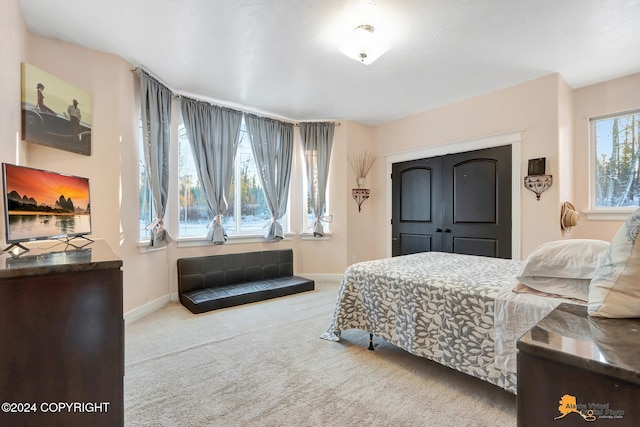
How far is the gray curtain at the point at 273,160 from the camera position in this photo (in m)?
4.42

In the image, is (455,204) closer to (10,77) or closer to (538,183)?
(538,183)

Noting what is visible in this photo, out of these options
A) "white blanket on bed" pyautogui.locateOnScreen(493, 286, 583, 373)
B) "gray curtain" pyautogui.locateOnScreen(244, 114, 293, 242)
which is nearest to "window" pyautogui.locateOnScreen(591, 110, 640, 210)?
"white blanket on bed" pyautogui.locateOnScreen(493, 286, 583, 373)

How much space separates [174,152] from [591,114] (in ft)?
16.3

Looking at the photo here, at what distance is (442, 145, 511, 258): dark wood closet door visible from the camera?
365cm

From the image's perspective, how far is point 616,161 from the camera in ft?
10.9

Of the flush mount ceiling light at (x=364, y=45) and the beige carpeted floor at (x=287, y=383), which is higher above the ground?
the flush mount ceiling light at (x=364, y=45)

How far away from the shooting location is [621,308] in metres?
0.86

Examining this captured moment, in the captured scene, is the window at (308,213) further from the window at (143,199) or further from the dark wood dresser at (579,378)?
the dark wood dresser at (579,378)

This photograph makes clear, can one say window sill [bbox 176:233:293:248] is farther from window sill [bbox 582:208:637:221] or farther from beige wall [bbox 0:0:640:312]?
window sill [bbox 582:208:637:221]

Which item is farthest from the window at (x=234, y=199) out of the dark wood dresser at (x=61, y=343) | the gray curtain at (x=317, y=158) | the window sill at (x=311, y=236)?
the dark wood dresser at (x=61, y=343)

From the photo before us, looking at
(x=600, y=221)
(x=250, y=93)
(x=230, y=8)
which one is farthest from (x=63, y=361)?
(x=600, y=221)

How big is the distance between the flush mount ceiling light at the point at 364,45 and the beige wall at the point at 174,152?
1.99 meters

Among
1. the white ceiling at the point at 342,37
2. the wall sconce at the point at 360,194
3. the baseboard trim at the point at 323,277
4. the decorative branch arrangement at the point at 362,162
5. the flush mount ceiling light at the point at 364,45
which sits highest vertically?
the white ceiling at the point at 342,37

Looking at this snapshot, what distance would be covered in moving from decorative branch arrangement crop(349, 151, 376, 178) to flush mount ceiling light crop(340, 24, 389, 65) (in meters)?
2.37
